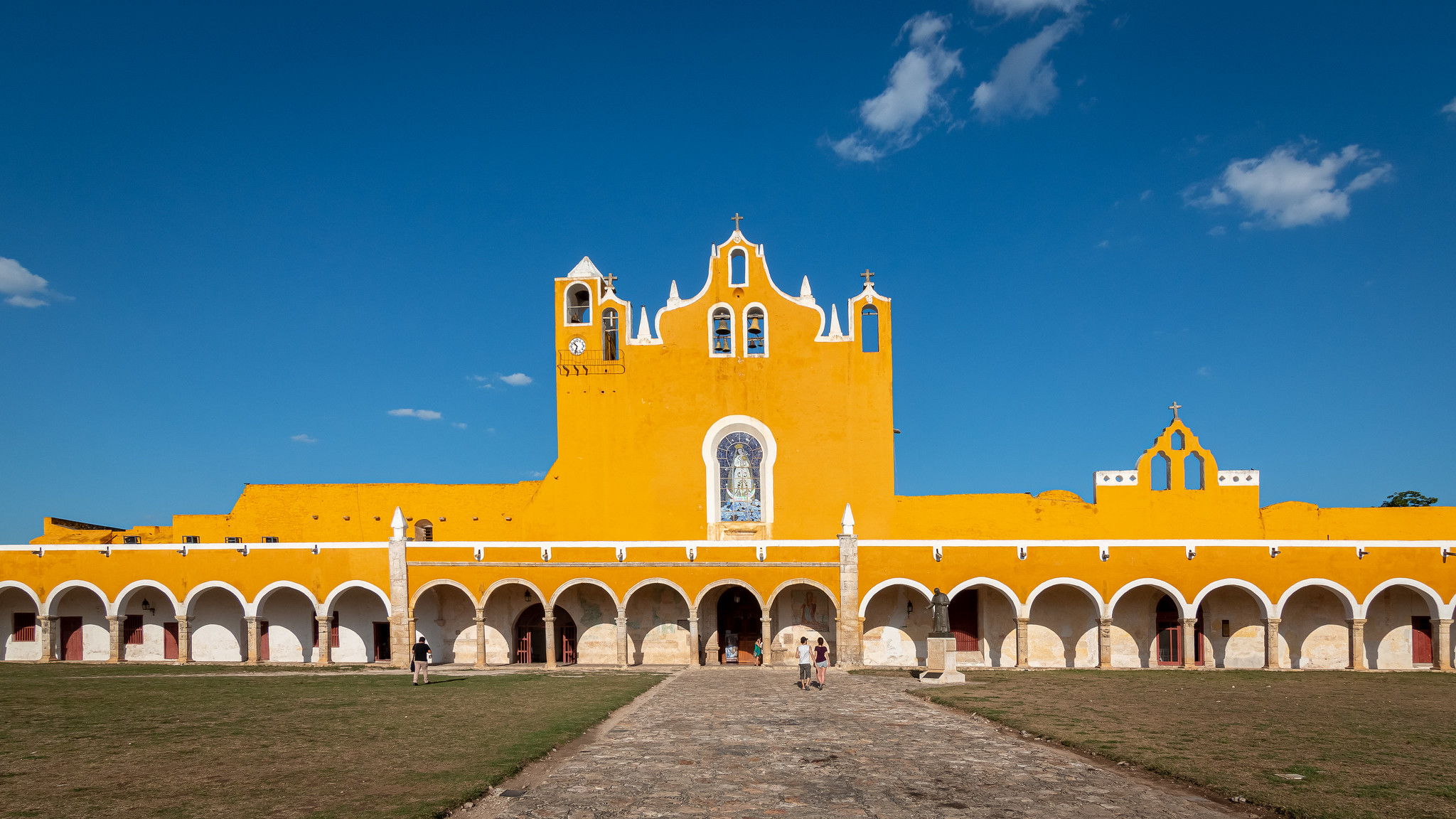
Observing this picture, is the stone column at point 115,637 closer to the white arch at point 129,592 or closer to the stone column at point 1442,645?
the white arch at point 129,592

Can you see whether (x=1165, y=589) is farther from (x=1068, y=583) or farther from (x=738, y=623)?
(x=738, y=623)

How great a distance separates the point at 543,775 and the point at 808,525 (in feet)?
58.3

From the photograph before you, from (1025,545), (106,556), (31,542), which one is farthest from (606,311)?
(31,542)

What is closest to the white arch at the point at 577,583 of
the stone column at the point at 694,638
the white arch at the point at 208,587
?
the stone column at the point at 694,638

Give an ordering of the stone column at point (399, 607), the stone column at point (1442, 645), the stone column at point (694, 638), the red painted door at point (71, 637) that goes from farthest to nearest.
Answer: the red painted door at point (71, 637) < the stone column at point (399, 607) < the stone column at point (694, 638) < the stone column at point (1442, 645)

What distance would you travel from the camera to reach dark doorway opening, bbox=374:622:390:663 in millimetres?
28797

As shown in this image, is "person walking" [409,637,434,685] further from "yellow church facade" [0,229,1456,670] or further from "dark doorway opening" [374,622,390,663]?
"dark doorway opening" [374,622,390,663]

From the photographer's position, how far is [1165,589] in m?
26.0

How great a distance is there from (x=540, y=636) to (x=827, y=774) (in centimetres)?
1888

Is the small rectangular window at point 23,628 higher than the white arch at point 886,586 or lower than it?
lower

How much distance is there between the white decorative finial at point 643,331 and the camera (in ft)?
97.5

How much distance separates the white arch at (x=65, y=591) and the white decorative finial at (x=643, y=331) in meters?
17.4

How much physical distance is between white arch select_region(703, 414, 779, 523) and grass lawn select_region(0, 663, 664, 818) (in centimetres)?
769

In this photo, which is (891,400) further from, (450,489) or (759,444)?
(450,489)
